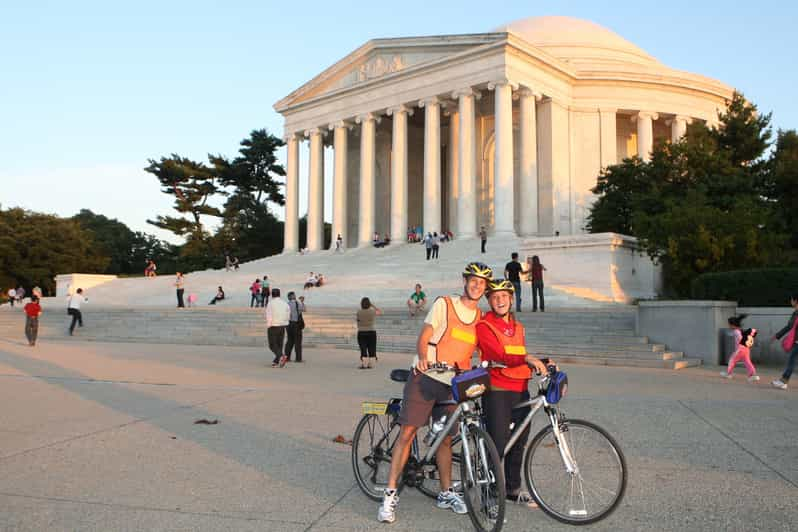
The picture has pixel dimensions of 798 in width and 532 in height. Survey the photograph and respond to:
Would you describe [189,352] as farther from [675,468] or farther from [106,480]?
[675,468]

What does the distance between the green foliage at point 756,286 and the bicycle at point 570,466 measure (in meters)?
14.6

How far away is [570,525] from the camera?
4.70 meters

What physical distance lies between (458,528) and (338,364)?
11.5 m

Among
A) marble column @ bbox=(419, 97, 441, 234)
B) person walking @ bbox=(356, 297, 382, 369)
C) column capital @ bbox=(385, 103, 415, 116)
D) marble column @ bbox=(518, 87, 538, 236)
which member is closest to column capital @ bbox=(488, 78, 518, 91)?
marble column @ bbox=(518, 87, 538, 236)

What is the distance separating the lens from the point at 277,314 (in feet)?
51.6

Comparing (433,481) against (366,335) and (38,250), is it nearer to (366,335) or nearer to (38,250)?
(366,335)

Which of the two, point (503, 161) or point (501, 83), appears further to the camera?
point (501, 83)

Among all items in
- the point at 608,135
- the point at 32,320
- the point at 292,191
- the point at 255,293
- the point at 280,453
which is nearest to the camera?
the point at 280,453

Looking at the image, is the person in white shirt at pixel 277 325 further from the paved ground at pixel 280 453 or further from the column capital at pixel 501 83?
the column capital at pixel 501 83

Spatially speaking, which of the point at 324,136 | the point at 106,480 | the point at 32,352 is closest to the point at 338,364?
the point at 32,352

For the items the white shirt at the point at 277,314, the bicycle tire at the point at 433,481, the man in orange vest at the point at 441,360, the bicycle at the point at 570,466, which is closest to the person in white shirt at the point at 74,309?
the white shirt at the point at 277,314

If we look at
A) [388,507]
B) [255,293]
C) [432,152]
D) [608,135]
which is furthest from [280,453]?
[608,135]

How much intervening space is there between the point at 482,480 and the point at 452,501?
0.53 meters

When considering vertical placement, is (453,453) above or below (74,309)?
below
